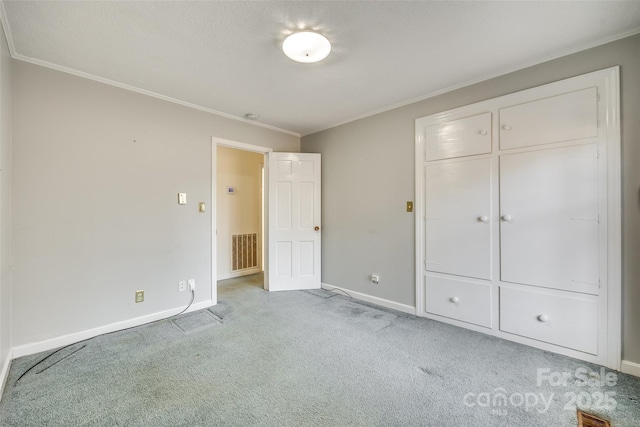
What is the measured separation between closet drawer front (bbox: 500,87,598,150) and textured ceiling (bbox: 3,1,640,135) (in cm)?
36

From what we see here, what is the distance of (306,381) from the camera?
6.03ft

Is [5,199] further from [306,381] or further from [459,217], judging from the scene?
[459,217]

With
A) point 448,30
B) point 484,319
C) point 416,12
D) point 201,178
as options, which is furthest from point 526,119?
point 201,178

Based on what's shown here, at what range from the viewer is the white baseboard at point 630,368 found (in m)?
1.86

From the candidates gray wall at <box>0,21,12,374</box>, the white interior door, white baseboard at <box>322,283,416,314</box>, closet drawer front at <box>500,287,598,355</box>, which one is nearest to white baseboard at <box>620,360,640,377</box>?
closet drawer front at <box>500,287,598,355</box>

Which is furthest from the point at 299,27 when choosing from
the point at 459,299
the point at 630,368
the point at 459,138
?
the point at 630,368

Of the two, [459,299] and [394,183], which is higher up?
[394,183]

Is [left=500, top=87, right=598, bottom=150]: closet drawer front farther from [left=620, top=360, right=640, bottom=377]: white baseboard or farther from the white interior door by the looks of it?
the white interior door

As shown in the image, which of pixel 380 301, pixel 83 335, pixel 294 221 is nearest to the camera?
pixel 83 335

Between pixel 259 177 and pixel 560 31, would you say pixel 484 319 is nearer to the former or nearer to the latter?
pixel 560 31

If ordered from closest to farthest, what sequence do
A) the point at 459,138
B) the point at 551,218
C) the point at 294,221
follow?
the point at 551,218
the point at 459,138
the point at 294,221

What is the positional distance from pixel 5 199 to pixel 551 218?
410cm

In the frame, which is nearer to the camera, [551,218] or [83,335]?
[551,218]

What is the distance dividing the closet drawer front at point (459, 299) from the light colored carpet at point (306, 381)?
145 millimetres
